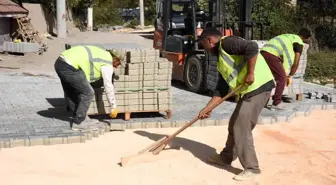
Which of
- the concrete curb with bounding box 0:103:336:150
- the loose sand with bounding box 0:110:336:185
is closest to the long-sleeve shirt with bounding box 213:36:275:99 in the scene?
the loose sand with bounding box 0:110:336:185

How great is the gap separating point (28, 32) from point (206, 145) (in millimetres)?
13317

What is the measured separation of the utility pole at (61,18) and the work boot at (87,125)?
15.4 meters

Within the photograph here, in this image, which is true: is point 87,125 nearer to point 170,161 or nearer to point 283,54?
point 170,161

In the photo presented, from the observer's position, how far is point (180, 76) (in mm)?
11617

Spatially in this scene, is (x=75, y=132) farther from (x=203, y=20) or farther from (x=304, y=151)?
(x=203, y=20)

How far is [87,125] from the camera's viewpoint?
23.5ft

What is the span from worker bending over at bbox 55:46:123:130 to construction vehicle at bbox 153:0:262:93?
3.32 metres

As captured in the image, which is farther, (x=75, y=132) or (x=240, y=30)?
(x=240, y=30)

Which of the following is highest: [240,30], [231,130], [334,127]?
[240,30]

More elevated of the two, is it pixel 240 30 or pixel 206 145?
pixel 240 30

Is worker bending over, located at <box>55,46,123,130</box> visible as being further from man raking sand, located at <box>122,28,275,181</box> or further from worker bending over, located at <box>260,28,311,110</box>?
worker bending over, located at <box>260,28,311,110</box>

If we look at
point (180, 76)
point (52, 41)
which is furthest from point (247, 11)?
point (52, 41)

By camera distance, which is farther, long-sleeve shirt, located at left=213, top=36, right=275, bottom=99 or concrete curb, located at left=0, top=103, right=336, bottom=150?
concrete curb, located at left=0, top=103, right=336, bottom=150

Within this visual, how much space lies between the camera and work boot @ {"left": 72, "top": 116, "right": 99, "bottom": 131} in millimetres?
7036
